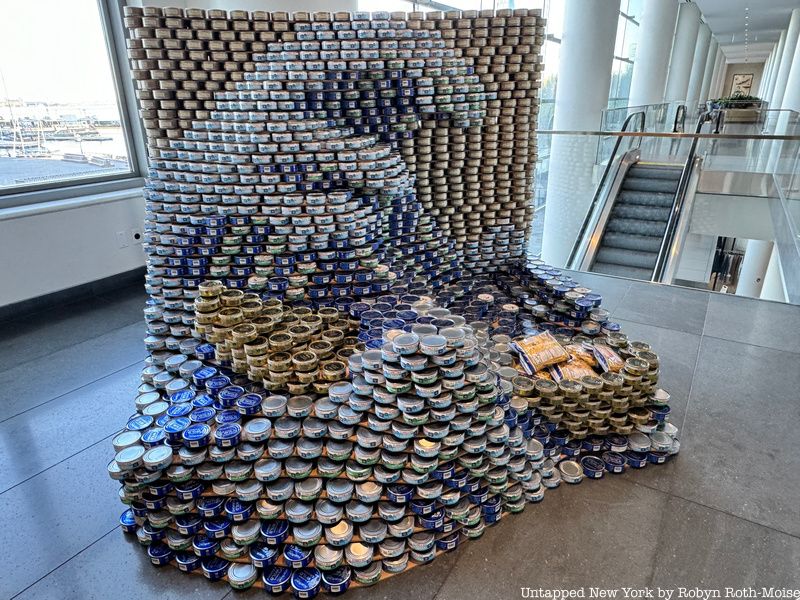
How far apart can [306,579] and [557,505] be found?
1.32 meters

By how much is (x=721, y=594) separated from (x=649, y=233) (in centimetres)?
577

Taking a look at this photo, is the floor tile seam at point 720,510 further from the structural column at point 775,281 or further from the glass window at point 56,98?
the structural column at point 775,281

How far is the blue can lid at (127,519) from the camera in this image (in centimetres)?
246

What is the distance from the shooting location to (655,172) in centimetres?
781

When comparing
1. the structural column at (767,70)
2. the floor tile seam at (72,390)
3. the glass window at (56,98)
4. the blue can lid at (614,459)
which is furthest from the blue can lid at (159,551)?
the structural column at (767,70)

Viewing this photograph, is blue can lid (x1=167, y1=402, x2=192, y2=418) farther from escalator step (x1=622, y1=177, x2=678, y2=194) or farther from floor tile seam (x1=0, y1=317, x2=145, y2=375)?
escalator step (x1=622, y1=177, x2=678, y2=194)

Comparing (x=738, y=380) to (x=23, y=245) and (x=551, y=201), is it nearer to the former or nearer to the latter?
(x=551, y=201)

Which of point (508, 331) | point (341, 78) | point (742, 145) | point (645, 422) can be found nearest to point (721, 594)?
point (645, 422)

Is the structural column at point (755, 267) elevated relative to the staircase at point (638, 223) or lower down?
lower down

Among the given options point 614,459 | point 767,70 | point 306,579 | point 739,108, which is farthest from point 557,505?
point 767,70

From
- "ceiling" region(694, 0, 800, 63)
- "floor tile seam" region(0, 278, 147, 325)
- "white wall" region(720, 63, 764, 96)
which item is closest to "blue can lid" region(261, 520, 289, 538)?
"floor tile seam" region(0, 278, 147, 325)

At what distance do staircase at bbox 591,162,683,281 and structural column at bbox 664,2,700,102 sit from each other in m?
13.5

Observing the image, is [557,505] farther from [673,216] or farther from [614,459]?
[673,216]

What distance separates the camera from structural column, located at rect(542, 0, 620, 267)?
7055 mm
